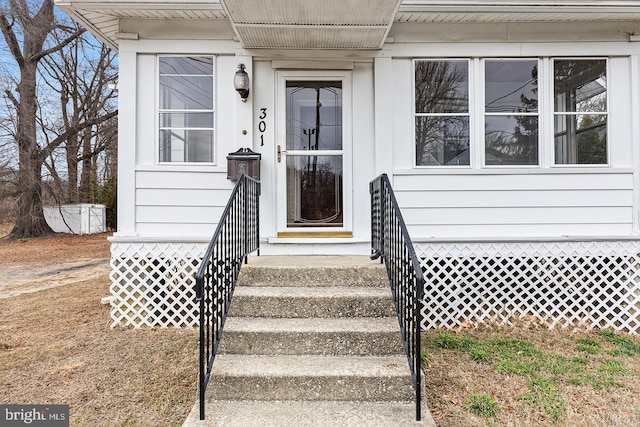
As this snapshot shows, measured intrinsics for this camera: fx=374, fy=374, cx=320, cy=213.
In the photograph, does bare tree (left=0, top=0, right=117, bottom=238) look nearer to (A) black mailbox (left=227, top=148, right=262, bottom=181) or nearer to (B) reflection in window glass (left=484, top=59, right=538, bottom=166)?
(A) black mailbox (left=227, top=148, right=262, bottom=181)

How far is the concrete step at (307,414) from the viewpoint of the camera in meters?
2.21

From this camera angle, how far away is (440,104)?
14.0 ft

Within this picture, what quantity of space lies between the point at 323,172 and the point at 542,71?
272 cm

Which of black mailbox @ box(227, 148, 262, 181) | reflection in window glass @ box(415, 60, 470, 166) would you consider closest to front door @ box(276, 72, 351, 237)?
black mailbox @ box(227, 148, 262, 181)

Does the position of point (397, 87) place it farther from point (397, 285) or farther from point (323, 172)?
point (397, 285)

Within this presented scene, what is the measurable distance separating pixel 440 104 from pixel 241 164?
92.7 inches

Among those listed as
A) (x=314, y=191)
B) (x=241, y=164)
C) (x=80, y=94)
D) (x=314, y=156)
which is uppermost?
(x=80, y=94)

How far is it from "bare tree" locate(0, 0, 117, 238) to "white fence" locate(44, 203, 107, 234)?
0.74 metres

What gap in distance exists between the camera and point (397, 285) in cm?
297

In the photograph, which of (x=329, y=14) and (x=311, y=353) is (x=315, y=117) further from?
(x=311, y=353)

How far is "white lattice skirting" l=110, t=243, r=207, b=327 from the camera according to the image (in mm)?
4031

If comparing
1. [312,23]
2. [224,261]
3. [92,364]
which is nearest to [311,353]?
[224,261]

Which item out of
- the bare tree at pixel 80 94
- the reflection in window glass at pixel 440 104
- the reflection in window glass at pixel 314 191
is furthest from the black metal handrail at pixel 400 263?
the bare tree at pixel 80 94

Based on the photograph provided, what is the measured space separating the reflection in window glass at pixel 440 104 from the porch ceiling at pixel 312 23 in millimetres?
Result: 697
